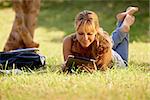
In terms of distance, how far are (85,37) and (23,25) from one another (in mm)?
5553

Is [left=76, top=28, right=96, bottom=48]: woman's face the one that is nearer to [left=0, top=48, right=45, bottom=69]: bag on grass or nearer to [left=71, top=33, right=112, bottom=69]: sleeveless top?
[left=71, top=33, right=112, bottom=69]: sleeveless top

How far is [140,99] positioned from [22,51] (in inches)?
110

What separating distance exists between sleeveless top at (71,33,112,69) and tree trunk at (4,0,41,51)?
197 inches

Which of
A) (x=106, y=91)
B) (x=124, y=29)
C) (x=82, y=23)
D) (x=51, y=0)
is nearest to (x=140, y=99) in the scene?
(x=106, y=91)

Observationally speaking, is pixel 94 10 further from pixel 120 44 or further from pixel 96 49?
pixel 96 49

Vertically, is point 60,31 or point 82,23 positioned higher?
point 82,23

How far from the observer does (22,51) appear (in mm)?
6383

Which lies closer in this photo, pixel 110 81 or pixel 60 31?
pixel 110 81

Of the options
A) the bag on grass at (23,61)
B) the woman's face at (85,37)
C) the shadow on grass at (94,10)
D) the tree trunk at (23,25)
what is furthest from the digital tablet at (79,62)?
the shadow on grass at (94,10)

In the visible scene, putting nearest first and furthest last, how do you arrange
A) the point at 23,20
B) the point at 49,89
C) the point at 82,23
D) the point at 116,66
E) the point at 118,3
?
the point at 49,89, the point at 82,23, the point at 116,66, the point at 23,20, the point at 118,3

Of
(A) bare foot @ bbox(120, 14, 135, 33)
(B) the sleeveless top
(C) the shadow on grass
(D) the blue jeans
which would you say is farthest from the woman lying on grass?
(C) the shadow on grass

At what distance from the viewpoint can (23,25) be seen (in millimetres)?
10750

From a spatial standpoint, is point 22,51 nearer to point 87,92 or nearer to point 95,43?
point 95,43

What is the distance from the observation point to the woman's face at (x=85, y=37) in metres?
5.35
